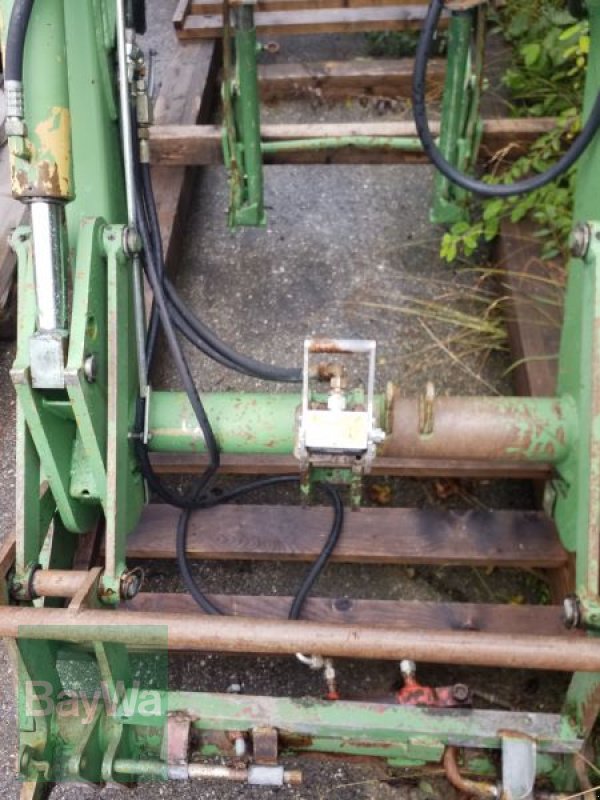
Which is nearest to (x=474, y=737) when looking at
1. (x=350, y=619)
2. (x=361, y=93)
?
(x=350, y=619)

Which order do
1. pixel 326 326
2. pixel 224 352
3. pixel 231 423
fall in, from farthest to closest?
pixel 326 326
pixel 224 352
pixel 231 423

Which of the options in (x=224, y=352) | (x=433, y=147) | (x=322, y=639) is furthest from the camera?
(x=433, y=147)

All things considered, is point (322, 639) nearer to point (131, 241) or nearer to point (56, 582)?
point (56, 582)

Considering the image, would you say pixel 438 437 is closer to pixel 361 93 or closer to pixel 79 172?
pixel 79 172

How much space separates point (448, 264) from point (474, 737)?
70.3 inches

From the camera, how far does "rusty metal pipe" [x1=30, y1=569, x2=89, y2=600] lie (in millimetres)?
1360

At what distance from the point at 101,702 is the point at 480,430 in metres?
0.90

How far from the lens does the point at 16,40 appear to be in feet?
4.00

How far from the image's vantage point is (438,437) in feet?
5.01

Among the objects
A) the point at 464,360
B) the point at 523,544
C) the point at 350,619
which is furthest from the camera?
the point at 464,360

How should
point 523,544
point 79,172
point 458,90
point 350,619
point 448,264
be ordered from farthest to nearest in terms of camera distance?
point 448,264 < point 458,90 < point 523,544 < point 350,619 < point 79,172

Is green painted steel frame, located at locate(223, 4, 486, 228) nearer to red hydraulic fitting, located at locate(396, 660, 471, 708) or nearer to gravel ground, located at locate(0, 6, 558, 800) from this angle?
gravel ground, located at locate(0, 6, 558, 800)

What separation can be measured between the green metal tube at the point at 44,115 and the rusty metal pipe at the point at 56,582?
2.21ft

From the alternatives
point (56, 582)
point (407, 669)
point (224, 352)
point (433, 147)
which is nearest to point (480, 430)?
point (407, 669)
